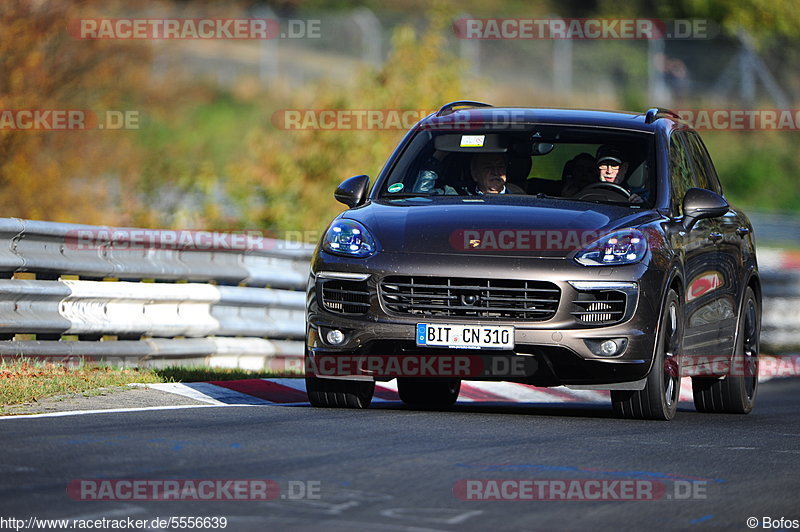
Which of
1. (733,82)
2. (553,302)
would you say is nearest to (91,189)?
(553,302)

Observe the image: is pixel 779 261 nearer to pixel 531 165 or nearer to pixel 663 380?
pixel 531 165

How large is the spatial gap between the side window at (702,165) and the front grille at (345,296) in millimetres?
3301

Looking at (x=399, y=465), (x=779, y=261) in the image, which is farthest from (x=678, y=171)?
(x=779, y=261)

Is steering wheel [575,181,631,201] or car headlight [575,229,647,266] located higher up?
steering wheel [575,181,631,201]

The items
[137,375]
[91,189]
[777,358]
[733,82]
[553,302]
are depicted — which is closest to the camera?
[553,302]

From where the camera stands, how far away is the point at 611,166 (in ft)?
34.8

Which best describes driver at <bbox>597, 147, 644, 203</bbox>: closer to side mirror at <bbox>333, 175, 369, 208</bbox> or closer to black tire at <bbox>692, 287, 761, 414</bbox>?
side mirror at <bbox>333, 175, 369, 208</bbox>

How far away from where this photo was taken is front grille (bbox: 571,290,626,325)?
9.26 m

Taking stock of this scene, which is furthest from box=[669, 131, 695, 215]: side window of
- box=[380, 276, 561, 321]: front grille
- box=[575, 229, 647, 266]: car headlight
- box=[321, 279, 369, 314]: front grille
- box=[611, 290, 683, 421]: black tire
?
box=[321, 279, 369, 314]: front grille

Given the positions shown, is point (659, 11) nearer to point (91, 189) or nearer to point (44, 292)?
point (91, 189)

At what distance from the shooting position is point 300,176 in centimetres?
2398

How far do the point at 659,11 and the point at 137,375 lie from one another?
157 feet

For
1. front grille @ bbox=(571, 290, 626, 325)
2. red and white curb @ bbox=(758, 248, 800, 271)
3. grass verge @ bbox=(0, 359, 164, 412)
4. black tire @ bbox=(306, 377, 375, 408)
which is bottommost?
black tire @ bbox=(306, 377, 375, 408)

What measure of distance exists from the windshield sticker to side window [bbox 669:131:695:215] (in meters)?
1.24
